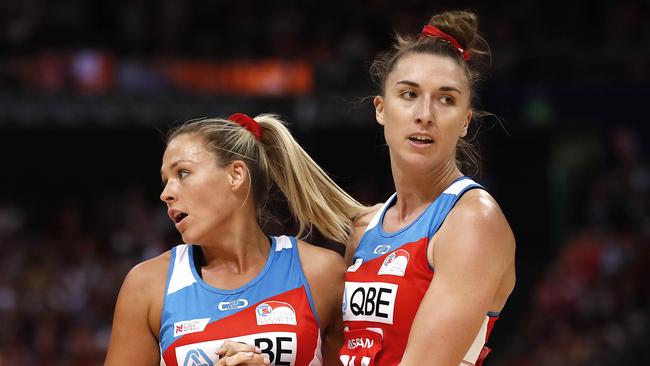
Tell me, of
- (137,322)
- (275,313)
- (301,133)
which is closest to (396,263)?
(275,313)

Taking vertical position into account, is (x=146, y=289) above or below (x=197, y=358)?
above

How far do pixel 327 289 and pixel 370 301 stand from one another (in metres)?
0.29

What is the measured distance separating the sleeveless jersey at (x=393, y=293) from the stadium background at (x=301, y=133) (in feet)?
21.3

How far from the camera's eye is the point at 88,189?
546 inches

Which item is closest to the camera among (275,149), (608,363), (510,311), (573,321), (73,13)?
(275,149)

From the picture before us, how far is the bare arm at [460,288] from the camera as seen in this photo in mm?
3123

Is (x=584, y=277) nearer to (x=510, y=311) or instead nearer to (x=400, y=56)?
(x=510, y=311)

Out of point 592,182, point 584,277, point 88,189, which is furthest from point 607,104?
point 88,189

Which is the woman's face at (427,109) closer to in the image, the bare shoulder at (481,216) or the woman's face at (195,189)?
the bare shoulder at (481,216)

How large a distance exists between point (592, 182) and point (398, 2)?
148 inches

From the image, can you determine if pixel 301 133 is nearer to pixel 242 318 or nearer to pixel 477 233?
pixel 242 318

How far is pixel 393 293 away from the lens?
3.34 meters

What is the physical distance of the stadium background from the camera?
1051 cm

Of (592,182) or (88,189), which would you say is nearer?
(592,182)
